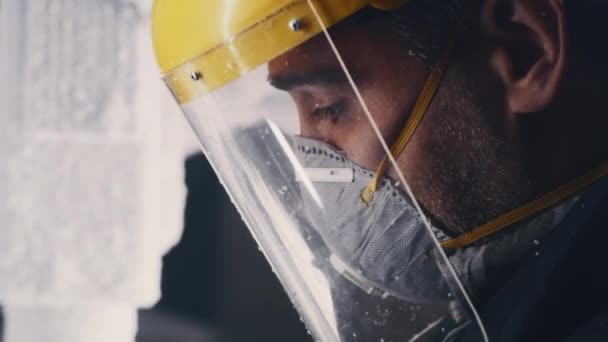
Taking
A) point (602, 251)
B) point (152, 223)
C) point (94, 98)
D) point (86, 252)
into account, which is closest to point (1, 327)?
point (86, 252)

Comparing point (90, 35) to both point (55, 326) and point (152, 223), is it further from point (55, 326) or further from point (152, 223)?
point (55, 326)

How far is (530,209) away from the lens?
2.30ft

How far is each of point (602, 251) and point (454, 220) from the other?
16cm

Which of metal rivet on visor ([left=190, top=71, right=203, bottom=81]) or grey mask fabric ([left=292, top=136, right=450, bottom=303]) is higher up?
metal rivet on visor ([left=190, top=71, right=203, bottom=81])

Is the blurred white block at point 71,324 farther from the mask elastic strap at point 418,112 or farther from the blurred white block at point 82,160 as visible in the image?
the mask elastic strap at point 418,112

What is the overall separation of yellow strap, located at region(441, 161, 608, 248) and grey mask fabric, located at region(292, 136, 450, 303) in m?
0.04

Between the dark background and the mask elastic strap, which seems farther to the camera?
the dark background

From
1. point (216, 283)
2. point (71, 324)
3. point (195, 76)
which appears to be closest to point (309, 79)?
point (195, 76)

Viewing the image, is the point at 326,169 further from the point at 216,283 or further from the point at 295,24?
the point at 216,283

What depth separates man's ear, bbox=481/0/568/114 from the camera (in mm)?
677

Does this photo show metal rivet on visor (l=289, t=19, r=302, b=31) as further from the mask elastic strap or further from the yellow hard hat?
the mask elastic strap

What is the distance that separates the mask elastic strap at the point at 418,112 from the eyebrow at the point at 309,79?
0.27ft

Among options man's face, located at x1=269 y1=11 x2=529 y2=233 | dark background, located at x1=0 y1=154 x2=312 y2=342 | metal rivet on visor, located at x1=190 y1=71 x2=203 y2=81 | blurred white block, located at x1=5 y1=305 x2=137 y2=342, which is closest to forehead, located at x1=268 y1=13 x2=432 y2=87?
man's face, located at x1=269 y1=11 x2=529 y2=233

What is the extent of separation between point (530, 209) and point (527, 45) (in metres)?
0.18
